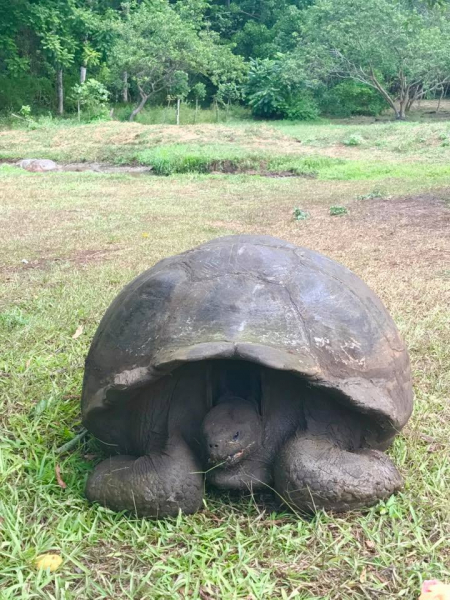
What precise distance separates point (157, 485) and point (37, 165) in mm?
12336

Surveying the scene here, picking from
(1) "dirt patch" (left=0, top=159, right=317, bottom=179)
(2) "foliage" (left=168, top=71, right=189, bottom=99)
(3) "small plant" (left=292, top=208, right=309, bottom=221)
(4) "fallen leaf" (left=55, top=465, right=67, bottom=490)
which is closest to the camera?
(4) "fallen leaf" (left=55, top=465, right=67, bottom=490)

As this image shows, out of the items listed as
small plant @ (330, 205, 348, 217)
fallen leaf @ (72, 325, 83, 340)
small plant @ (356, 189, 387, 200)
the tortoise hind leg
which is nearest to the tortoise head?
the tortoise hind leg

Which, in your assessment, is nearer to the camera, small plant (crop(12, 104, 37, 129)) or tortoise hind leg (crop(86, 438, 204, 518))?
tortoise hind leg (crop(86, 438, 204, 518))

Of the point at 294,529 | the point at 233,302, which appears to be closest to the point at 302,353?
the point at 233,302

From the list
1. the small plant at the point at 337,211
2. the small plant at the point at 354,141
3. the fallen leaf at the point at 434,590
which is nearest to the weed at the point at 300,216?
the small plant at the point at 337,211

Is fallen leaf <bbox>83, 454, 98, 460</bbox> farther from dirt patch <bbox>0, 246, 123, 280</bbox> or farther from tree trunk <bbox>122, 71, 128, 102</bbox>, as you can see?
tree trunk <bbox>122, 71, 128, 102</bbox>

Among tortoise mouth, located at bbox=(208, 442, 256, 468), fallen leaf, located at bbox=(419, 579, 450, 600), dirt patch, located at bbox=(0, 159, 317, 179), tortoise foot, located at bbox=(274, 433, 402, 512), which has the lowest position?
dirt patch, located at bbox=(0, 159, 317, 179)

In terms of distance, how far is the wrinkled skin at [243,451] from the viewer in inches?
73.7

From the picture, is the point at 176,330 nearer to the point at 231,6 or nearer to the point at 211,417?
the point at 211,417

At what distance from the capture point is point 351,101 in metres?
27.6

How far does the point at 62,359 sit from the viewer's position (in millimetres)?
3039

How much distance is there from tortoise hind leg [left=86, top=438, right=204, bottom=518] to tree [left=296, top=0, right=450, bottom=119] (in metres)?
23.0

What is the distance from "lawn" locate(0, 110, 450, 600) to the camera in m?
1.70

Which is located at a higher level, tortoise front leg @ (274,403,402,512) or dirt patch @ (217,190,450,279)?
tortoise front leg @ (274,403,402,512)
